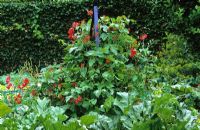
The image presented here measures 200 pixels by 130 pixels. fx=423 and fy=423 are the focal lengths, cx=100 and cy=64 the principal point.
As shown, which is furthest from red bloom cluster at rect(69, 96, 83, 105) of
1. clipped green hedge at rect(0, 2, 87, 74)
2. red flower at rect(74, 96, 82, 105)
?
clipped green hedge at rect(0, 2, 87, 74)

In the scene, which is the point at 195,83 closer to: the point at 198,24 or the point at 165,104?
the point at 198,24

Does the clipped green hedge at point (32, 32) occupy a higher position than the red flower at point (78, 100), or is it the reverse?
the red flower at point (78, 100)

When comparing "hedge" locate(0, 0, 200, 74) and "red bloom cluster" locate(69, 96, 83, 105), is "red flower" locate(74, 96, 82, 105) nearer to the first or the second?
"red bloom cluster" locate(69, 96, 83, 105)

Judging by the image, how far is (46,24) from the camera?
1102cm

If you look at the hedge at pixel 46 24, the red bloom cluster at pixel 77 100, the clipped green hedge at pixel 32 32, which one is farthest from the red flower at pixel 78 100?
the clipped green hedge at pixel 32 32

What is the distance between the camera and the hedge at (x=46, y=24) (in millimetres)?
10453

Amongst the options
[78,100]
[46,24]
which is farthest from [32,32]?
[78,100]

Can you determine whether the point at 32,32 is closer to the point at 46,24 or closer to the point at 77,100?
the point at 46,24

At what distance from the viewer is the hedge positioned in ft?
34.3

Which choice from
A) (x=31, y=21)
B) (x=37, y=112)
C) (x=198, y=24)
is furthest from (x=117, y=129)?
(x=31, y=21)

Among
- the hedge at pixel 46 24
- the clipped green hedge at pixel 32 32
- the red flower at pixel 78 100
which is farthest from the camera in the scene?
the clipped green hedge at pixel 32 32

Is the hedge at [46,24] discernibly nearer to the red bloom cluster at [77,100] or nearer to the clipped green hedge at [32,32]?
the clipped green hedge at [32,32]

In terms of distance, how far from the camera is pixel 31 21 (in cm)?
1112

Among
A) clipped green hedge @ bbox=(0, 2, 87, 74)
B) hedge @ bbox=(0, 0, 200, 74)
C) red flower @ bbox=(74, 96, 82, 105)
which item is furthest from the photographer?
clipped green hedge @ bbox=(0, 2, 87, 74)
